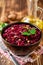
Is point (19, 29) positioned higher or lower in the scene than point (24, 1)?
lower

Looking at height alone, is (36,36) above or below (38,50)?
above

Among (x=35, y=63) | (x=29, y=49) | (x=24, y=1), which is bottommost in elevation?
(x=35, y=63)

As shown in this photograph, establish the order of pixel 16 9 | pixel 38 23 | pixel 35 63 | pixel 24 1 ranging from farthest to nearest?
pixel 24 1, pixel 16 9, pixel 38 23, pixel 35 63

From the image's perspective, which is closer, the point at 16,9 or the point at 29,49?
the point at 29,49

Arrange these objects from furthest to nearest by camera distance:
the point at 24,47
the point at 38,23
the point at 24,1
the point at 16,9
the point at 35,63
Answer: the point at 24,1, the point at 16,9, the point at 38,23, the point at 35,63, the point at 24,47

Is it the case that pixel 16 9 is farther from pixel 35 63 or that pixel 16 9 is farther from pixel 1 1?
pixel 35 63

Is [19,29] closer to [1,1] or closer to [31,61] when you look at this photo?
[31,61]

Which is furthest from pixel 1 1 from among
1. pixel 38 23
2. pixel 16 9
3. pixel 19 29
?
pixel 19 29

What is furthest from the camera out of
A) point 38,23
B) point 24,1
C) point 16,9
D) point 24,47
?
point 24,1

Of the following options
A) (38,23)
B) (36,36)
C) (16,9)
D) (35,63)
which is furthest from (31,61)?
(16,9)
